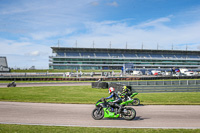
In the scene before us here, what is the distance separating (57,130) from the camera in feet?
27.3

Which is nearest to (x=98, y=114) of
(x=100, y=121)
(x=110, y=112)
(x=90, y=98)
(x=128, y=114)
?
(x=100, y=121)

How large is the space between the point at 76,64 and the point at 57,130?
108 meters

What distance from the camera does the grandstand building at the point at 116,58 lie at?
118438 mm

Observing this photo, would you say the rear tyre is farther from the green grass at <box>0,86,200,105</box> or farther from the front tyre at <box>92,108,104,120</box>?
the front tyre at <box>92,108,104,120</box>

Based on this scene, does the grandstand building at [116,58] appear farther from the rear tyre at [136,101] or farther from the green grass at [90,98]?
the rear tyre at [136,101]

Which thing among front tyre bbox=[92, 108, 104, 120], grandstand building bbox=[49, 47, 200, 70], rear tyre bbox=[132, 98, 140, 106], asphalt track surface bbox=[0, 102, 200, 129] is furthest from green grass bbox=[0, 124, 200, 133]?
grandstand building bbox=[49, 47, 200, 70]

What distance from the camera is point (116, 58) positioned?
12125cm

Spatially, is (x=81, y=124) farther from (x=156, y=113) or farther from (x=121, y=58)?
(x=121, y=58)

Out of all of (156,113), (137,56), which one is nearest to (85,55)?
(137,56)

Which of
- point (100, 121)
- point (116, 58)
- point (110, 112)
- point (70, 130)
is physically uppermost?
point (116, 58)

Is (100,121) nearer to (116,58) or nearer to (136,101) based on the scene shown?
(136,101)

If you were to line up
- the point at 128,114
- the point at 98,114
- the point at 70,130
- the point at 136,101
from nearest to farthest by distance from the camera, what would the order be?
the point at 70,130 < the point at 128,114 < the point at 98,114 < the point at 136,101

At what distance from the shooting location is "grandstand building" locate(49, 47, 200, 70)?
389 feet

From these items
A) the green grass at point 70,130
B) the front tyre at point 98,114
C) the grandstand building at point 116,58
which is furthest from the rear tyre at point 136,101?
the grandstand building at point 116,58
